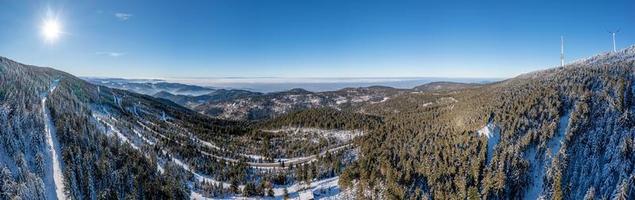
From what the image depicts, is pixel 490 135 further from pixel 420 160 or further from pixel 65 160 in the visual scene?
pixel 65 160

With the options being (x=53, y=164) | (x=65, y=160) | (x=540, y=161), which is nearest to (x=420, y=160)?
(x=540, y=161)

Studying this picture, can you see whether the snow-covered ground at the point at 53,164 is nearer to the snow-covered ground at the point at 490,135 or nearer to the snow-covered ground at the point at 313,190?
the snow-covered ground at the point at 313,190

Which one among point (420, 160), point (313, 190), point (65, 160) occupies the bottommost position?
point (313, 190)

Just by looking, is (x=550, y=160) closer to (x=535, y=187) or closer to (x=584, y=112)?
(x=535, y=187)

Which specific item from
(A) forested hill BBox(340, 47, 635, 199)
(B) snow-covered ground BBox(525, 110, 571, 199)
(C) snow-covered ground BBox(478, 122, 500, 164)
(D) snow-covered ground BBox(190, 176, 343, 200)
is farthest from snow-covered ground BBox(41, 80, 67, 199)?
(B) snow-covered ground BBox(525, 110, 571, 199)

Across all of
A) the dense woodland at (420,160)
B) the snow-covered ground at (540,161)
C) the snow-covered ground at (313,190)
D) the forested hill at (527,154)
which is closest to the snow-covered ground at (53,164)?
the dense woodland at (420,160)

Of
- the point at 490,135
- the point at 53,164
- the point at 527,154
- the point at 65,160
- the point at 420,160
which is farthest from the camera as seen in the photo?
the point at 490,135

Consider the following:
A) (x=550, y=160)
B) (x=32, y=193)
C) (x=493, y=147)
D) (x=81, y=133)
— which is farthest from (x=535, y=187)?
(x=81, y=133)
